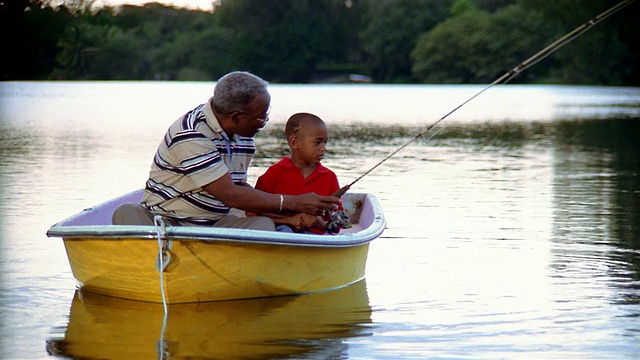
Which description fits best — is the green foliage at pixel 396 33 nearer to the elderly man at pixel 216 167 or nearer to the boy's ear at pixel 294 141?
the boy's ear at pixel 294 141

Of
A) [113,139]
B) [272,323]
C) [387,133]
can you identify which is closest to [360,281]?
[272,323]

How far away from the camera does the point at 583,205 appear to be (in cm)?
1147

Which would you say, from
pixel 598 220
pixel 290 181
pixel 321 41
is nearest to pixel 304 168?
pixel 290 181

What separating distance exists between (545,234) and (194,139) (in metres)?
4.31

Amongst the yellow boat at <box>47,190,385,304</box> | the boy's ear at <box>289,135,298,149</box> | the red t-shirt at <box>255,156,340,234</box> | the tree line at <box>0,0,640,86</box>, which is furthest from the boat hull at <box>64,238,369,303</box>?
the tree line at <box>0,0,640,86</box>

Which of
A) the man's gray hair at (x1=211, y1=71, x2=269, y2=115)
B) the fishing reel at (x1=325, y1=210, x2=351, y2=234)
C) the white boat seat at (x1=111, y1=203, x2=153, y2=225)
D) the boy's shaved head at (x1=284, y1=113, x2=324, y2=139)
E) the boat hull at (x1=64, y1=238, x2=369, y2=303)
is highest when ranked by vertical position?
the man's gray hair at (x1=211, y1=71, x2=269, y2=115)

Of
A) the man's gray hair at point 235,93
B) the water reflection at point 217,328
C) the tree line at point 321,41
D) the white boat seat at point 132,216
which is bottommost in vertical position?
the water reflection at point 217,328

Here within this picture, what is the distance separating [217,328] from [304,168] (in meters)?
1.36

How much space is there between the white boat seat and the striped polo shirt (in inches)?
2.9

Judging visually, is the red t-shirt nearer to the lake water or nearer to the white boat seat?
the lake water

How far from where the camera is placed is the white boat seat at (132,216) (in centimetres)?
614

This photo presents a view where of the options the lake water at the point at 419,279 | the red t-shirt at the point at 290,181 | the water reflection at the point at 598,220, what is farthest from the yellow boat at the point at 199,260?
the water reflection at the point at 598,220

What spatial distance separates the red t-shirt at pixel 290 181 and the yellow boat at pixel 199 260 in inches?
16.7

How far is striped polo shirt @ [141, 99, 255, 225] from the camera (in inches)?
234
